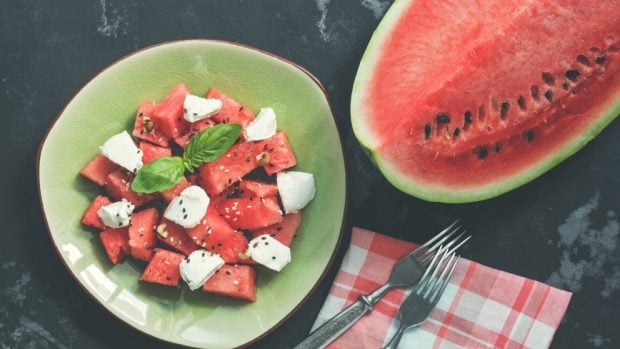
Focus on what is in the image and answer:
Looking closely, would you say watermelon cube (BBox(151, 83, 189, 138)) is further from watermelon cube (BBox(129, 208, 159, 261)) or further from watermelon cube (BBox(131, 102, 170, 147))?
watermelon cube (BBox(129, 208, 159, 261))

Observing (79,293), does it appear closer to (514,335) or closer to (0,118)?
(0,118)

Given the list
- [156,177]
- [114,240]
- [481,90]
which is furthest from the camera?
[114,240]

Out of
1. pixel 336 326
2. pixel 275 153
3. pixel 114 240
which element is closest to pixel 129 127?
pixel 114 240

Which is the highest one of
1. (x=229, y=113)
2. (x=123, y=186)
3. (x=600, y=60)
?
(x=600, y=60)

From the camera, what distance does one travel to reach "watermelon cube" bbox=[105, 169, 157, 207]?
1.85m

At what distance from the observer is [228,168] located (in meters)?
1.84

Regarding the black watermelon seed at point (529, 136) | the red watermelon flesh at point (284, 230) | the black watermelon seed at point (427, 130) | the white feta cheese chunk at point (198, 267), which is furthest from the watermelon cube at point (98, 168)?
the black watermelon seed at point (529, 136)

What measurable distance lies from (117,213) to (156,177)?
151 mm

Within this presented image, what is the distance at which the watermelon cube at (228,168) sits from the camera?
71.8 inches

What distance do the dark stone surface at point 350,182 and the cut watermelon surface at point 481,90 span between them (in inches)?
10.0

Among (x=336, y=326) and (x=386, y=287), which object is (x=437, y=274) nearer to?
(x=386, y=287)

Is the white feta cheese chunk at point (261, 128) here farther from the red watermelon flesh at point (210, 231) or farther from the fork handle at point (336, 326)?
the fork handle at point (336, 326)

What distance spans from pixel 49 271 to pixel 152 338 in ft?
1.12

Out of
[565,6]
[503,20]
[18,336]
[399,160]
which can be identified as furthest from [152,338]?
[565,6]
